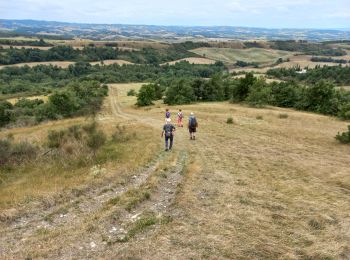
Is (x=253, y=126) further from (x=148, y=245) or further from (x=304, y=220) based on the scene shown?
(x=148, y=245)

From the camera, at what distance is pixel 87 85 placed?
274 feet

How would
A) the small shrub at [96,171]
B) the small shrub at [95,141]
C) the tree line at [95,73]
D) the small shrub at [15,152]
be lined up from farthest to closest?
the tree line at [95,73], the small shrub at [95,141], the small shrub at [15,152], the small shrub at [96,171]

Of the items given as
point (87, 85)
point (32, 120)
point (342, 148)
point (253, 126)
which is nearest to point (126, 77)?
point (87, 85)

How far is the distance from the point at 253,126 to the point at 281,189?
75.2 ft

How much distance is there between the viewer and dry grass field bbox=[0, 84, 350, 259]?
9.70 meters

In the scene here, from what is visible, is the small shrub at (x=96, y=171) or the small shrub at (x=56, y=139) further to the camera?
the small shrub at (x=56, y=139)

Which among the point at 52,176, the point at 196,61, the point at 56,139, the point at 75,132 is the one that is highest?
the point at 52,176

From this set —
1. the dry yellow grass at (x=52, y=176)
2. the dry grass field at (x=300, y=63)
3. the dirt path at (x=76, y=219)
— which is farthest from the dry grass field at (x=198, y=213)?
the dry grass field at (x=300, y=63)

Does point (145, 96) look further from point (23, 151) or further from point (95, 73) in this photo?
point (95, 73)

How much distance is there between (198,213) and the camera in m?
12.2

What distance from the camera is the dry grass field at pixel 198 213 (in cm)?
970

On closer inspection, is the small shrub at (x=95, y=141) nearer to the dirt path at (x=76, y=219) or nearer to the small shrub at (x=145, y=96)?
the dirt path at (x=76, y=219)

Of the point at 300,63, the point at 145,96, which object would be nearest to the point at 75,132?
the point at 145,96

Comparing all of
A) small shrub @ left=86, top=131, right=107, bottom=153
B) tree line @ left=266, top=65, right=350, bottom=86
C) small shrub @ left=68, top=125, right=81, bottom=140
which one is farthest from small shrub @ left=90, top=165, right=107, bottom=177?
tree line @ left=266, top=65, right=350, bottom=86
